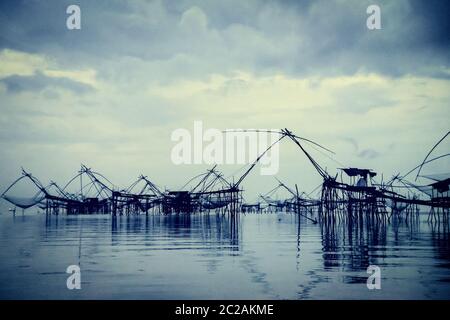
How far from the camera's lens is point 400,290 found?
382 inches

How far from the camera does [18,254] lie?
53.3 feet

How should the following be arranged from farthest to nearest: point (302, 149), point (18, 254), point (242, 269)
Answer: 1. point (302, 149)
2. point (18, 254)
3. point (242, 269)

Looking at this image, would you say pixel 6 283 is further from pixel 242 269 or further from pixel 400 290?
pixel 400 290

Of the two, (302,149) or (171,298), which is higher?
(302,149)

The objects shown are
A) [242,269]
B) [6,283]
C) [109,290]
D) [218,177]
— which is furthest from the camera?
[218,177]

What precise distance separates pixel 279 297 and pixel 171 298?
2.26 m

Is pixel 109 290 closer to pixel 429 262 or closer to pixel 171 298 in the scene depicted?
pixel 171 298
